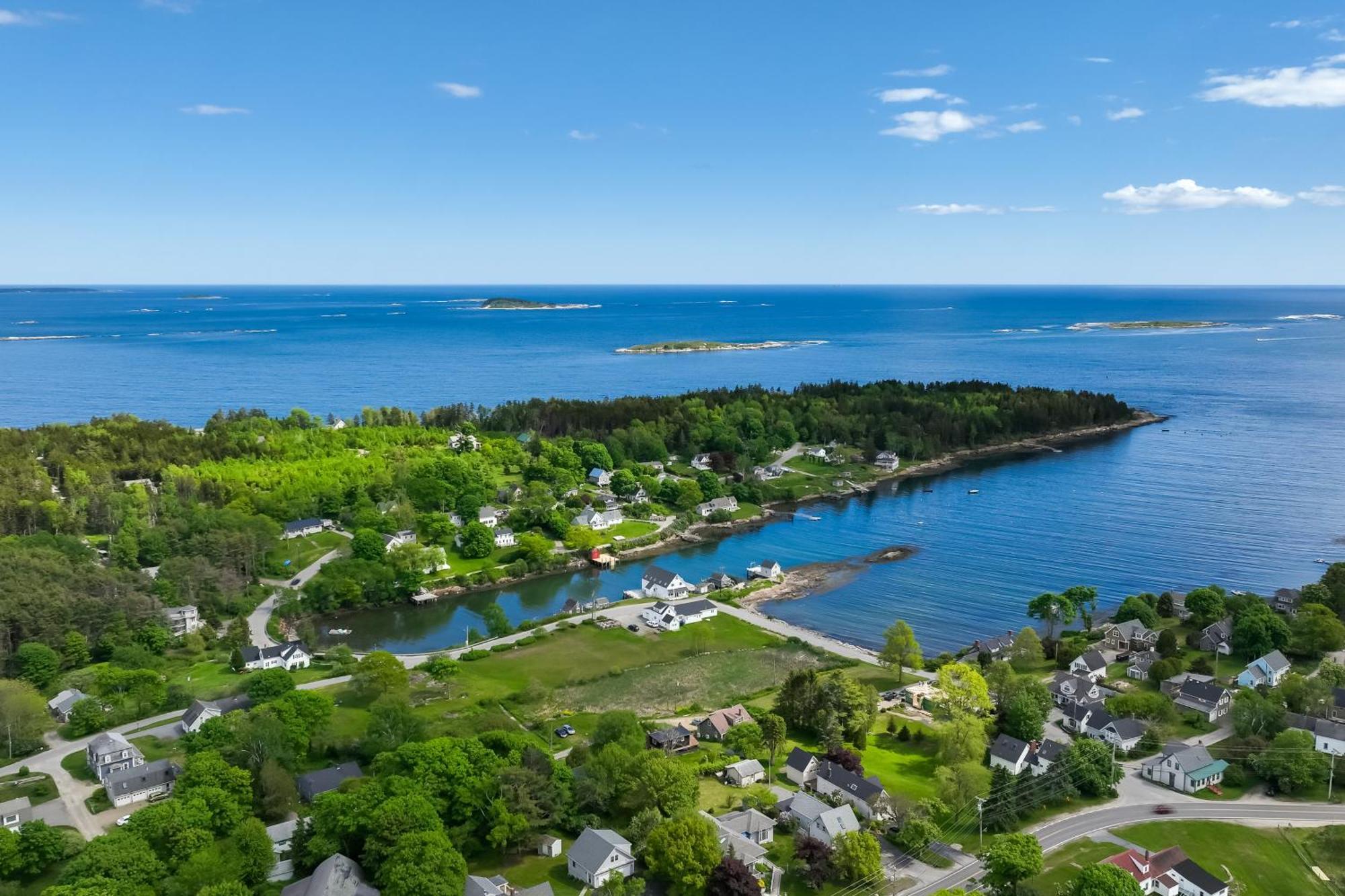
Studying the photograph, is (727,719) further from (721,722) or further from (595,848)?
(595,848)

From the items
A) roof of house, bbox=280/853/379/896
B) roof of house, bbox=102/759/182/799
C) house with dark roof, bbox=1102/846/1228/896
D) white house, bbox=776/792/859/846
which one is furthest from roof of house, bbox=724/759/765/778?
roof of house, bbox=102/759/182/799

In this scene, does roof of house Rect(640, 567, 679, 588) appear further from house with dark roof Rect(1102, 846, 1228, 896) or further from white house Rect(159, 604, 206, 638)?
house with dark roof Rect(1102, 846, 1228, 896)

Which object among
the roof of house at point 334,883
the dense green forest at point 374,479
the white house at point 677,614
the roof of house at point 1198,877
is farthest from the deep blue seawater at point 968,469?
the roof of house at point 334,883

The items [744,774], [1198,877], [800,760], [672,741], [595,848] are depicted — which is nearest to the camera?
[1198,877]

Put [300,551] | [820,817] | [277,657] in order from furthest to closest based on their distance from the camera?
[300,551], [277,657], [820,817]

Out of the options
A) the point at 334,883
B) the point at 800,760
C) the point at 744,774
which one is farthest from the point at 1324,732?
the point at 334,883

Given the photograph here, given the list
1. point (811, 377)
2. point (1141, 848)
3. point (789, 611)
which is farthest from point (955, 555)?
point (811, 377)
